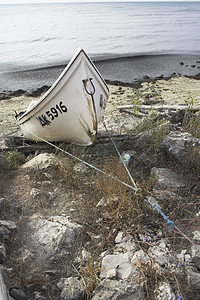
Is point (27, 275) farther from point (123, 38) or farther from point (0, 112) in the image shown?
point (123, 38)

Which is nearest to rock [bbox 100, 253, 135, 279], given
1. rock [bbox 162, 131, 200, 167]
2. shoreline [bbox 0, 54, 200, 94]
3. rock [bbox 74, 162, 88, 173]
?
rock [bbox 74, 162, 88, 173]

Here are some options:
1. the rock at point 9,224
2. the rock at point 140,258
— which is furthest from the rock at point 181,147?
the rock at point 9,224

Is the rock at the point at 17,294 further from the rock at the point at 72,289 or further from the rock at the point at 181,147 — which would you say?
the rock at the point at 181,147

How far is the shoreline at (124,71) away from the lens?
8680mm

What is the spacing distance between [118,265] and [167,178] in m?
1.39

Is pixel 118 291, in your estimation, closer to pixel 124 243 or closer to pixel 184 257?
pixel 124 243

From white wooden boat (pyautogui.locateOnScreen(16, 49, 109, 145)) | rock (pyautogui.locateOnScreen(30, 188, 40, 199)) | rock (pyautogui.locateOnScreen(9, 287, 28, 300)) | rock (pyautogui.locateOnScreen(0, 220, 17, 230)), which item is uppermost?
white wooden boat (pyautogui.locateOnScreen(16, 49, 109, 145))

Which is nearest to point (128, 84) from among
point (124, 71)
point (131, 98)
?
point (131, 98)

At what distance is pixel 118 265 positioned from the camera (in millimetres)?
2279

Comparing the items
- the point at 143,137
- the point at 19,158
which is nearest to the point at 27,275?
the point at 19,158

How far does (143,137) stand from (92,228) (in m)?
1.91

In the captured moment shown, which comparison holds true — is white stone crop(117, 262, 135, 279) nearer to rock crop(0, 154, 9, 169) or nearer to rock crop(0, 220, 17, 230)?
rock crop(0, 220, 17, 230)

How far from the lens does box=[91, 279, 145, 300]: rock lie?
77.4 inches

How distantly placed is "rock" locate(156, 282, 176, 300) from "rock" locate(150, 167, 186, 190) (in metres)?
1.32
